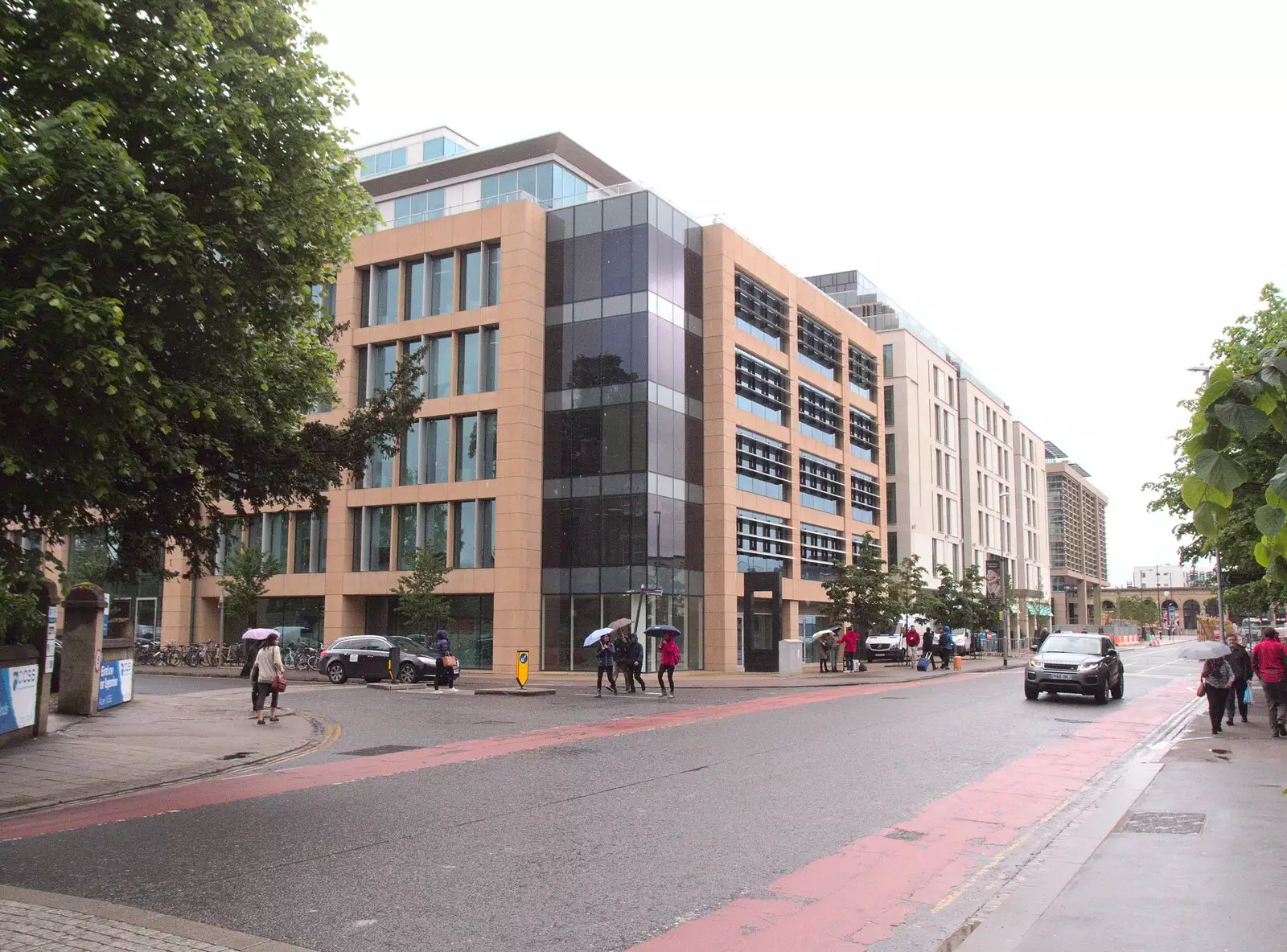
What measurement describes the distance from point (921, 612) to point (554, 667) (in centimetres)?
2153

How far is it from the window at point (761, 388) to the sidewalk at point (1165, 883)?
33.0 meters

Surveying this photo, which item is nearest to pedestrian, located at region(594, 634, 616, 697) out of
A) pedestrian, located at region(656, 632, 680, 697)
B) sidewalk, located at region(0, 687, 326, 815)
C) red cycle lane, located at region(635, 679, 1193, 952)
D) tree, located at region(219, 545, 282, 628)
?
pedestrian, located at region(656, 632, 680, 697)

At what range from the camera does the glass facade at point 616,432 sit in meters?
38.6

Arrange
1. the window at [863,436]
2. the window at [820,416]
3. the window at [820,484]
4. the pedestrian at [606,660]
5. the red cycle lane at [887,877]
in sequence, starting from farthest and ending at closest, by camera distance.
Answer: the window at [863,436], the window at [820,416], the window at [820,484], the pedestrian at [606,660], the red cycle lane at [887,877]

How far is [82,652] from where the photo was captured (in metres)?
20.0

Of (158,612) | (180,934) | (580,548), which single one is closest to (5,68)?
(180,934)

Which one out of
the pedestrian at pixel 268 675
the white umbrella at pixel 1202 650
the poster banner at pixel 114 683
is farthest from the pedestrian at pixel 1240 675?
the poster banner at pixel 114 683

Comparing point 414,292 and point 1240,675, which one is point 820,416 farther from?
point 1240,675

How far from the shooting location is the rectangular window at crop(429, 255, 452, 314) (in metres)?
41.9

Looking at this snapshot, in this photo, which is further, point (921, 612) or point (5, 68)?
point (921, 612)

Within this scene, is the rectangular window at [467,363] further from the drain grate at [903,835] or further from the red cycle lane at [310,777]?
the drain grate at [903,835]

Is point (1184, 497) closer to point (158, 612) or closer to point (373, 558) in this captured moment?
point (373, 558)

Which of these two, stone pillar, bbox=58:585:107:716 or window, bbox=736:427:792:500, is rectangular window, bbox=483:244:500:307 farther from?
stone pillar, bbox=58:585:107:716

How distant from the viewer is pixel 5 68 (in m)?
9.47
